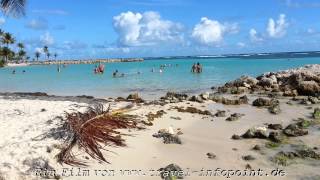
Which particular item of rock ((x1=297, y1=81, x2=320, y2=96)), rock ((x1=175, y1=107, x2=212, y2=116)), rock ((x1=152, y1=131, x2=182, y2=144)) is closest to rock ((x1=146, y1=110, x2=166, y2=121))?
rock ((x1=175, y1=107, x2=212, y2=116))

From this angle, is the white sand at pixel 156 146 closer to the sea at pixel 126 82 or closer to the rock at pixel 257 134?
the rock at pixel 257 134

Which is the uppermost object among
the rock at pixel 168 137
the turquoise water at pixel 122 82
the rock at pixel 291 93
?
the rock at pixel 291 93

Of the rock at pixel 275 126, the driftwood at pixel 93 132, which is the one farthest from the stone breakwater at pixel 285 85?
the driftwood at pixel 93 132

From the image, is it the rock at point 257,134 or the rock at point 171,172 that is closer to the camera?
the rock at point 171,172

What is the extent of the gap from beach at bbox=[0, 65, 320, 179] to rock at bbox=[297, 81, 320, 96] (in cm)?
555

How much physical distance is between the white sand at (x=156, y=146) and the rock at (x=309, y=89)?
8028 millimetres

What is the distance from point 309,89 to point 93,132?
15.0 meters

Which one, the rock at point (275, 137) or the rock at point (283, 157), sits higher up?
the rock at point (275, 137)

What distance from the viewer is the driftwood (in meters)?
9.48

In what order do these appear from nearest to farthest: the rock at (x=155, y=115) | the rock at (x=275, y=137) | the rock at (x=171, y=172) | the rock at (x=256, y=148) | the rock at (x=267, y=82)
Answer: the rock at (x=171, y=172), the rock at (x=256, y=148), the rock at (x=275, y=137), the rock at (x=155, y=115), the rock at (x=267, y=82)

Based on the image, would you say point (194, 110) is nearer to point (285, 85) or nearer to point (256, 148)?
point (256, 148)

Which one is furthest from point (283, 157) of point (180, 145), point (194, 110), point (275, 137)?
point (194, 110)

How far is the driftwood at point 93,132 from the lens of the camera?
9484 mm

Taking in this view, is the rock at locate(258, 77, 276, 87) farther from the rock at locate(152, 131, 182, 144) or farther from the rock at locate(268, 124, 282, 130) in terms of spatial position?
the rock at locate(152, 131, 182, 144)
